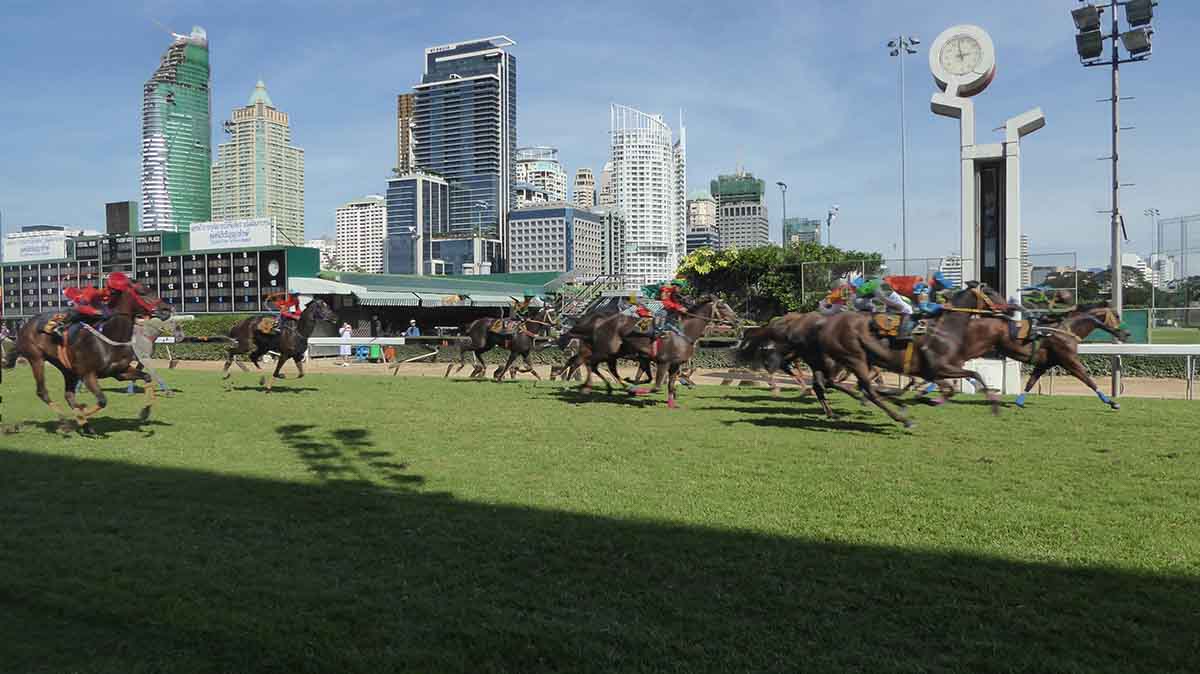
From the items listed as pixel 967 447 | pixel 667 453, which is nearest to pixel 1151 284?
pixel 967 447

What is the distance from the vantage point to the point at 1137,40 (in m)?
24.1

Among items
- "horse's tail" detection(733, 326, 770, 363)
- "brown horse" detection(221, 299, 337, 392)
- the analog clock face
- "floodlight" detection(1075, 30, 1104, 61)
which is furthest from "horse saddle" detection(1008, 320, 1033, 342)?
"floodlight" detection(1075, 30, 1104, 61)

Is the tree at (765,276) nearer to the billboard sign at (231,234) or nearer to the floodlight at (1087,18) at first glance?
the floodlight at (1087,18)

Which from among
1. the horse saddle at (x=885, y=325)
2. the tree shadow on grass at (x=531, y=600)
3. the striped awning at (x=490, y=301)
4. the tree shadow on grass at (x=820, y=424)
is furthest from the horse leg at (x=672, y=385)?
the striped awning at (x=490, y=301)

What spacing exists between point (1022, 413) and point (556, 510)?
934 cm

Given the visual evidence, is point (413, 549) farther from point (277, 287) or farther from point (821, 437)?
point (277, 287)

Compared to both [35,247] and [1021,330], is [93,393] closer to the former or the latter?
[1021,330]

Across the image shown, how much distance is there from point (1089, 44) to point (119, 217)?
173 feet

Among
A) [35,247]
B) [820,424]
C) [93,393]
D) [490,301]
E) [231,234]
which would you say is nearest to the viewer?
[93,393]

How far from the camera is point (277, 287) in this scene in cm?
4219

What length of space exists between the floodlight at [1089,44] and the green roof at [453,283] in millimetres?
33533

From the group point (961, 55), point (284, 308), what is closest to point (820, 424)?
point (284, 308)

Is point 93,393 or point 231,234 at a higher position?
point 231,234

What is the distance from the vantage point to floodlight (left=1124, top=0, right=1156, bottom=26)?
2430 cm
